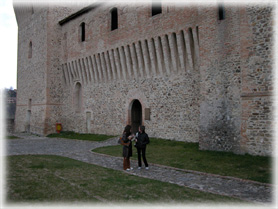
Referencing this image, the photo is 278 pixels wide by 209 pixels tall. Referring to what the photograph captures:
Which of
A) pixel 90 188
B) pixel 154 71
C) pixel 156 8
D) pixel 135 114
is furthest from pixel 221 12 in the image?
pixel 90 188

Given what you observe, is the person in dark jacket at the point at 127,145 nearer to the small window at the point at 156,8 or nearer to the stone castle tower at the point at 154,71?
the stone castle tower at the point at 154,71

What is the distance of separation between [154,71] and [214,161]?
6619 millimetres

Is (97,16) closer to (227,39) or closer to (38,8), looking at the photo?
(38,8)

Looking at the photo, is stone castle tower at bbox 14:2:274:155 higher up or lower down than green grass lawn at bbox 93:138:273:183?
higher up

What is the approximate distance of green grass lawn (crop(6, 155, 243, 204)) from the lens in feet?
14.5

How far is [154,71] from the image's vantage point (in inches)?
522

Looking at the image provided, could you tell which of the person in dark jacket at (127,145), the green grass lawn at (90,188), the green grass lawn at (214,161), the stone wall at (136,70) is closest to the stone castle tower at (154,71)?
the stone wall at (136,70)

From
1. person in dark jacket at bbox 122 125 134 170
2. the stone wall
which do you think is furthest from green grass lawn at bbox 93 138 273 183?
the stone wall

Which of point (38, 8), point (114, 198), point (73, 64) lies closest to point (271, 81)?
point (114, 198)

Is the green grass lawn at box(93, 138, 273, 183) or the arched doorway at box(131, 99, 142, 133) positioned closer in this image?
the green grass lawn at box(93, 138, 273, 183)

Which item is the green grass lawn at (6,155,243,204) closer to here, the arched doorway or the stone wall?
the stone wall

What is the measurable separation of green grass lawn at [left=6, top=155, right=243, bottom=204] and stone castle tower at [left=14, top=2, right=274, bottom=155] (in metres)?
4.27

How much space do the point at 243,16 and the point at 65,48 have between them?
14.9 metres

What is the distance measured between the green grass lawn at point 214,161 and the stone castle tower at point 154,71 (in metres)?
0.57
